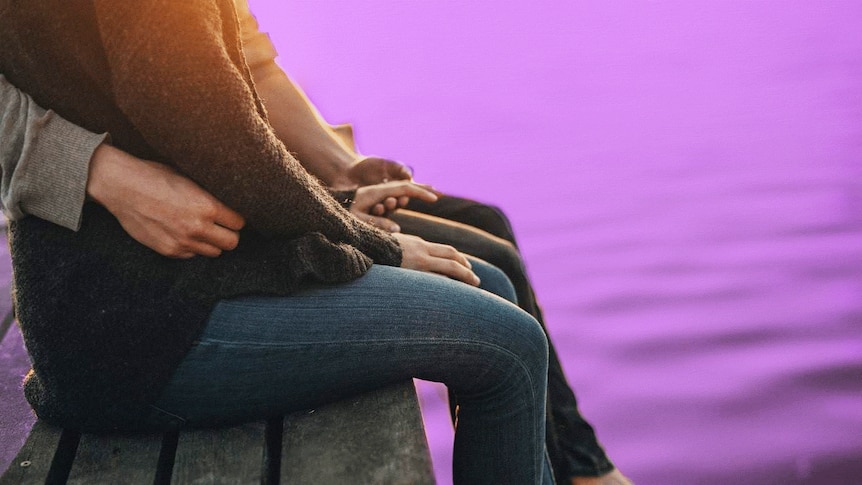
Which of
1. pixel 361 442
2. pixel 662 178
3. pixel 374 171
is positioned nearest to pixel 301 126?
pixel 374 171

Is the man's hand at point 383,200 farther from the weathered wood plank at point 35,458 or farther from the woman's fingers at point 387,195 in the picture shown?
the weathered wood plank at point 35,458

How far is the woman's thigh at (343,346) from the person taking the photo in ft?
2.93

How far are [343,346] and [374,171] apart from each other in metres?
0.72

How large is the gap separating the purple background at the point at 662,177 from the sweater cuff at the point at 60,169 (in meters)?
1.07

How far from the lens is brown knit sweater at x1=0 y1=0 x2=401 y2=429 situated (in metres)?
0.81

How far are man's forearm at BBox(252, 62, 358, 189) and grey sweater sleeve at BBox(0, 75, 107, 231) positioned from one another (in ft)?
2.33

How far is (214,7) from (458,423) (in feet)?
1.96

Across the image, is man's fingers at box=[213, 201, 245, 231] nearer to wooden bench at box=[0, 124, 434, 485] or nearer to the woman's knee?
wooden bench at box=[0, 124, 434, 485]

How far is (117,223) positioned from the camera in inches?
35.8

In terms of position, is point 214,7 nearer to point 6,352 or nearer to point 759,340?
point 6,352

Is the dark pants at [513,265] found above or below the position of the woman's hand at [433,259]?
below

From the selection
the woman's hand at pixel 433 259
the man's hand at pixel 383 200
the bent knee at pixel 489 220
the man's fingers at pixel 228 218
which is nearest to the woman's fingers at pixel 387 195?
the man's hand at pixel 383 200

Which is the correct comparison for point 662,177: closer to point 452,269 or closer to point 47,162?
point 452,269

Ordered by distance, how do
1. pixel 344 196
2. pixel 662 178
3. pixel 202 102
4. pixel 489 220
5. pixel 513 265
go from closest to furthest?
1. pixel 202 102
2. pixel 344 196
3. pixel 513 265
4. pixel 489 220
5. pixel 662 178
